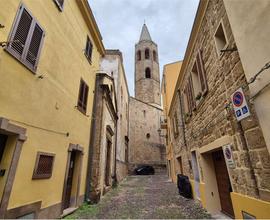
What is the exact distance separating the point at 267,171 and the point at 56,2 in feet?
20.8

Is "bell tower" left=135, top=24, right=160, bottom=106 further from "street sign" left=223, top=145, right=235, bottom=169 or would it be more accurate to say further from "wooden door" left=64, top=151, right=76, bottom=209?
"street sign" left=223, top=145, right=235, bottom=169

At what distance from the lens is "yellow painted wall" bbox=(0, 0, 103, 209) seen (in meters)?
2.98

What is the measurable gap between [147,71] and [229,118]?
31.8m

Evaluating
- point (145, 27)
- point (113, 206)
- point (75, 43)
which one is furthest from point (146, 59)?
point (113, 206)

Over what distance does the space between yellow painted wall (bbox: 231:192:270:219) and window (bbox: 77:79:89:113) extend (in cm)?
531

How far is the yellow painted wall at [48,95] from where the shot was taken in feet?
9.79

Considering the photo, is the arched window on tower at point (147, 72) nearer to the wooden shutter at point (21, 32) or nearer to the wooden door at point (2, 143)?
the wooden shutter at point (21, 32)

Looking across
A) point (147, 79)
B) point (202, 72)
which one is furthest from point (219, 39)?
point (147, 79)

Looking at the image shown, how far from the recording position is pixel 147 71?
111 feet

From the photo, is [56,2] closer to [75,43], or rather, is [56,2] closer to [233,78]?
[75,43]

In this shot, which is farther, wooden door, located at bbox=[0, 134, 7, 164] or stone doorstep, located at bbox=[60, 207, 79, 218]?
stone doorstep, located at bbox=[60, 207, 79, 218]

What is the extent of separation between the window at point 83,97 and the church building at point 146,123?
54.7ft

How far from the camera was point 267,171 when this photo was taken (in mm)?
2279

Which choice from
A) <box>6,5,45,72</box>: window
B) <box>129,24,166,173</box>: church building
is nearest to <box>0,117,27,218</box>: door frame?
<box>6,5,45,72</box>: window
